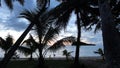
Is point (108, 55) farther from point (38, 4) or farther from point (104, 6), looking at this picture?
point (38, 4)

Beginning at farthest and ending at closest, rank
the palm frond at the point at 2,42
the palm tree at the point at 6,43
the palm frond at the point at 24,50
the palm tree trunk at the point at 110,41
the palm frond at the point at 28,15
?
the palm tree at the point at 6,43, the palm frond at the point at 2,42, the palm frond at the point at 24,50, the palm frond at the point at 28,15, the palm tree trunk at the point at 110,41

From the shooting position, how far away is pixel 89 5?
22.7 meters

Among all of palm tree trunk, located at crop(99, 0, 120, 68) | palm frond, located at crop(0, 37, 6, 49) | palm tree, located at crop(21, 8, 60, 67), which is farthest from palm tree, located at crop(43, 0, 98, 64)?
palm tree trunk, located at crop(99, 0, 120, 68)

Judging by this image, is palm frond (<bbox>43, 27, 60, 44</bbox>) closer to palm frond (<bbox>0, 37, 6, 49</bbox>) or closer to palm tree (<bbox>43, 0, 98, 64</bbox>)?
palm tree (<bbox>43, 0, 98, 64</bbox>)

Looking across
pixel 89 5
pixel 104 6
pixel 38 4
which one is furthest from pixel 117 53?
pixel 89 5

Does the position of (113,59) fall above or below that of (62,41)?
below

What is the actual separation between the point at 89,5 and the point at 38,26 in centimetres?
583

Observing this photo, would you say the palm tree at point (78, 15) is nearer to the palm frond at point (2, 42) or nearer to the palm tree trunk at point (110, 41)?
the palm frond at point (2, 42)

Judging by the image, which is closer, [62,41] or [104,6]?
[104,6]

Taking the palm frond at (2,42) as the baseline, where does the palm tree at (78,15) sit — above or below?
above

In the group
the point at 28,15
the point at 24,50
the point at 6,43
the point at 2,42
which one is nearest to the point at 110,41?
the point at 28,15

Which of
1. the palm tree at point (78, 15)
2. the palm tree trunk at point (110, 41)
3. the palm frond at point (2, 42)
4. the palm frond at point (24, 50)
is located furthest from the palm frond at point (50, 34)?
the palm frond at point (2, 42)

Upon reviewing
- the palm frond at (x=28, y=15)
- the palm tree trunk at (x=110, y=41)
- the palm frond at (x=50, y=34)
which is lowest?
the palm tree trunk at (x=110, y=41)

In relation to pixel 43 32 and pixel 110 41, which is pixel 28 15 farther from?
pixel 110 41
